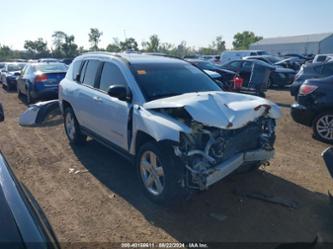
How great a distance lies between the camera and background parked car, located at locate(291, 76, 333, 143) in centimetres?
635

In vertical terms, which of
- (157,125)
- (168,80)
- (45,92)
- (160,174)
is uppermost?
(168,80)

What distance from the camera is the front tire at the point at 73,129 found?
20.6ft

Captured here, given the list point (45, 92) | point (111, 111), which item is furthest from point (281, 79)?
point (111, 111)

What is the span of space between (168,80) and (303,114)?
→ 11.8ft

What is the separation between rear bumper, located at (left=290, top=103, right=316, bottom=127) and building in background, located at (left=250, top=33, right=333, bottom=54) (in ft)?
207

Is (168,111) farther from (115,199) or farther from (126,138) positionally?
(115,199)

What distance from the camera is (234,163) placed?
3680 millimetres

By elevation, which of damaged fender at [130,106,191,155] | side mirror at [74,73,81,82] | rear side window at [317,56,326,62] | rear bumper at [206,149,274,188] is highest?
side mirror at [74,73,81,82]

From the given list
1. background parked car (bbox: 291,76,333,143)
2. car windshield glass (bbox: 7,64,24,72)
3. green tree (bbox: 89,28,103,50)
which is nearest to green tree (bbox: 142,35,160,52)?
green tree (bbox: 89,28,103,50)

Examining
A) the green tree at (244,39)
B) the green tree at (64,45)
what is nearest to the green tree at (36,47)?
the green tree at (64,45)

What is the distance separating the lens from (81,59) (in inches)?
245

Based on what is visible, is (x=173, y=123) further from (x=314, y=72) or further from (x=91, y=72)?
(x=314, y=72)

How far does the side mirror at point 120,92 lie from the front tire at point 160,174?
75cm

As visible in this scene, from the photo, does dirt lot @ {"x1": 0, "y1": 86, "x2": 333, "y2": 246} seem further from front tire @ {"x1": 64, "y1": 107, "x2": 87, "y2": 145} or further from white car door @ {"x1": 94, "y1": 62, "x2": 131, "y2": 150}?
white car door @ {"x1": 94, "y1": 62, "x2": 131, "y2": 150}
